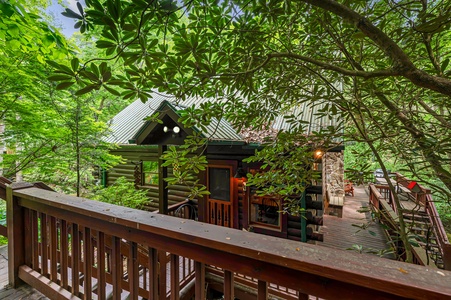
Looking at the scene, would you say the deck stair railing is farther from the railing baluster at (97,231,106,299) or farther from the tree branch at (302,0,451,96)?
the railing baluster at (97,231,106,299)

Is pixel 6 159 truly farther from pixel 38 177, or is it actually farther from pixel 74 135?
pixel 74 135

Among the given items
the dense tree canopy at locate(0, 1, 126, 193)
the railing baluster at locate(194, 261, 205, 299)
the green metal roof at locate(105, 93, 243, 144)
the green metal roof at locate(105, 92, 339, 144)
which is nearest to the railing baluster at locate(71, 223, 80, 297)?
the railing baluster at locate(194, 261, 205, 299)

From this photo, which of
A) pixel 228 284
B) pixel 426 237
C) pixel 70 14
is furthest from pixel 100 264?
pixel 426 237

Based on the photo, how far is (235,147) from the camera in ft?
16.3

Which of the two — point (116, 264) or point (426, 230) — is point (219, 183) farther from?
point (426, 230)

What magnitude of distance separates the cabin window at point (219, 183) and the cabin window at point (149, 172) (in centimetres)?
288

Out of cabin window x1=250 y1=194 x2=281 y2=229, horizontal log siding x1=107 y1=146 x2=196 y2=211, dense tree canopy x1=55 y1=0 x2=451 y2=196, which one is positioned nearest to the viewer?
dense tree canopy x1=55 y1=0 x2=451 y2=196

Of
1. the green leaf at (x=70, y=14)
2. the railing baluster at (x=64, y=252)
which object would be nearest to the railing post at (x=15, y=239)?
the railing baluster at (x=64, y=252)

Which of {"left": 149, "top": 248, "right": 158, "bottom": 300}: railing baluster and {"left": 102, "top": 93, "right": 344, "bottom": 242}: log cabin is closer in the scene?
{"left": 149, "top": 248, "right": 158, "bottom": 300}: railing baluster

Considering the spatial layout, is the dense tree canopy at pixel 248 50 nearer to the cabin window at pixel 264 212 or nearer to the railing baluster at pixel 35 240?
A: the railing baluster at pixel 35 240

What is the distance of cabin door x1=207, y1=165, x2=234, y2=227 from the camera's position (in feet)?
18.8

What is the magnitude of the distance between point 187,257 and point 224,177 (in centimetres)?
479

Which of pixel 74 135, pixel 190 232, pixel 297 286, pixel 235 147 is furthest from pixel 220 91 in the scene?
pixel 74 135

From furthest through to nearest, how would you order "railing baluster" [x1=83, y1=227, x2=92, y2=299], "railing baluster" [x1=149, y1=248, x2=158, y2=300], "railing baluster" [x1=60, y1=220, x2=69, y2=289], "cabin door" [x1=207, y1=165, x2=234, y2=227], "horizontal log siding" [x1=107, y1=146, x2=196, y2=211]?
"horizontal log siding" [x1=107, y1=146, x2=196, y2=211] < "cabin door" [x1=207, y1=165, x2=234, y2=227] < "railing baluster" [x1=60, y1=220, x2=69, y2=289] < "railing baluster" [x1=83, y1=227, x2=92, y2=299] < "railing baluster" [x1=149, y1=248, x2=158, y2=300]
